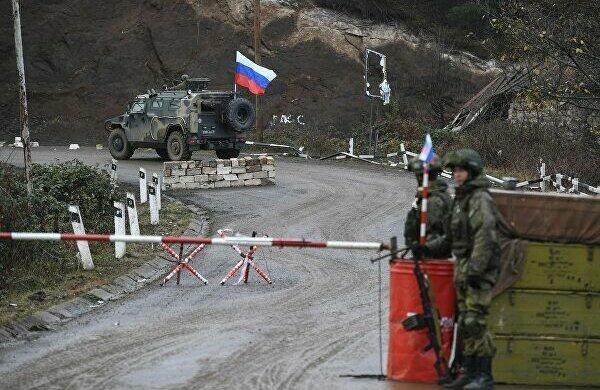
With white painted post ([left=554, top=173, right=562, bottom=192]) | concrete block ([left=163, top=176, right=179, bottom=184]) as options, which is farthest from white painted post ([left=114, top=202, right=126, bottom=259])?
concrete block ([left=163, top=176, right=179, bottom=184])

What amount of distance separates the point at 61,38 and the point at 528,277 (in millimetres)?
Result: 41066

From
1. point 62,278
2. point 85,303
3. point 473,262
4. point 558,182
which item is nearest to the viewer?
point 473,262

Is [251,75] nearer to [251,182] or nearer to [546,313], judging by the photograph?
[251,182]

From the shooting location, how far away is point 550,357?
8984 millimetres

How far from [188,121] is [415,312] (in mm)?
23399

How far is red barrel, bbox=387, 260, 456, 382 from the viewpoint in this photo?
8859 millimetres

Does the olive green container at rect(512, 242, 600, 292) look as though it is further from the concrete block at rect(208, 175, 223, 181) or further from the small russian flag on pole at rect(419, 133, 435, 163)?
the concrete block at rect(208, 175, 223, 181)

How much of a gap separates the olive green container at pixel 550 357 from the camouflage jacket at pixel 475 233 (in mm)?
777

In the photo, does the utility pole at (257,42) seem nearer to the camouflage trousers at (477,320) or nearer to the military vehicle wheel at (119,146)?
the military vehicle wheel at (119,146)

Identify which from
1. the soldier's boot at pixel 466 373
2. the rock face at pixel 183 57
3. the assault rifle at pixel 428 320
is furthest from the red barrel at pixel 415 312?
the rock face at pixel 183 57

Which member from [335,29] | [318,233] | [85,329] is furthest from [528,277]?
[335,29]

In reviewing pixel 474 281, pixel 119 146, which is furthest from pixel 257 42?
pixel 474 281

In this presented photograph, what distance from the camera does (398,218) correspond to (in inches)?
874

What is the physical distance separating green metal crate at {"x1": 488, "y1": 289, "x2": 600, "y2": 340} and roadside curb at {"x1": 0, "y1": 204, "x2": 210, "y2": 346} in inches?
198
